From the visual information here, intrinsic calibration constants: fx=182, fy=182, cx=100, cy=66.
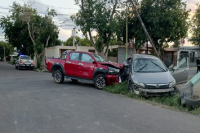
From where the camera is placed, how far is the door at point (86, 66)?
9703 mm

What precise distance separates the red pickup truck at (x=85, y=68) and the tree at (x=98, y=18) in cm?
808

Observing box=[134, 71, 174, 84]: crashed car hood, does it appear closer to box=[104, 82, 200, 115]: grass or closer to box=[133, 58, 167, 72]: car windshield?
box=[133, 58, 167, 72]: car windshield

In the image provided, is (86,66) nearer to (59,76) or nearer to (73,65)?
(73,65)

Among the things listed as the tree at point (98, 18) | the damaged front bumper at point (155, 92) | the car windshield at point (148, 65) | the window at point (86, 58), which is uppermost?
the tree at point (98, 18)

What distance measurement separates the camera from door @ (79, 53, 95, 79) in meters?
9.70

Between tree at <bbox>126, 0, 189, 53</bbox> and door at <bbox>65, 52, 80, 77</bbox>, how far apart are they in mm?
13193

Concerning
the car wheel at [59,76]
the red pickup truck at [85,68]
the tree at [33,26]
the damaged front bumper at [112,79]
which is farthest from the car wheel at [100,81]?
the tree at [33,26]

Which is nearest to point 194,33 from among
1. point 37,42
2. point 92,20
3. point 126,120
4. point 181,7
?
point 181,7

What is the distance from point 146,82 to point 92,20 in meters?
12.2

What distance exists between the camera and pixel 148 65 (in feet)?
28.2

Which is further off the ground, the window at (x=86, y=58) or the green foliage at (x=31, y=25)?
the green foliage at (x=31, y=25)

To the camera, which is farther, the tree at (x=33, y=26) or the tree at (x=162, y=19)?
the tree at (x=33, y=26)

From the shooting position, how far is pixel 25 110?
18.6ft

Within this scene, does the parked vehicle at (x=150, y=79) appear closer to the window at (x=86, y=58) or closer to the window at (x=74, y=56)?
the window at (x=86, y=58)
